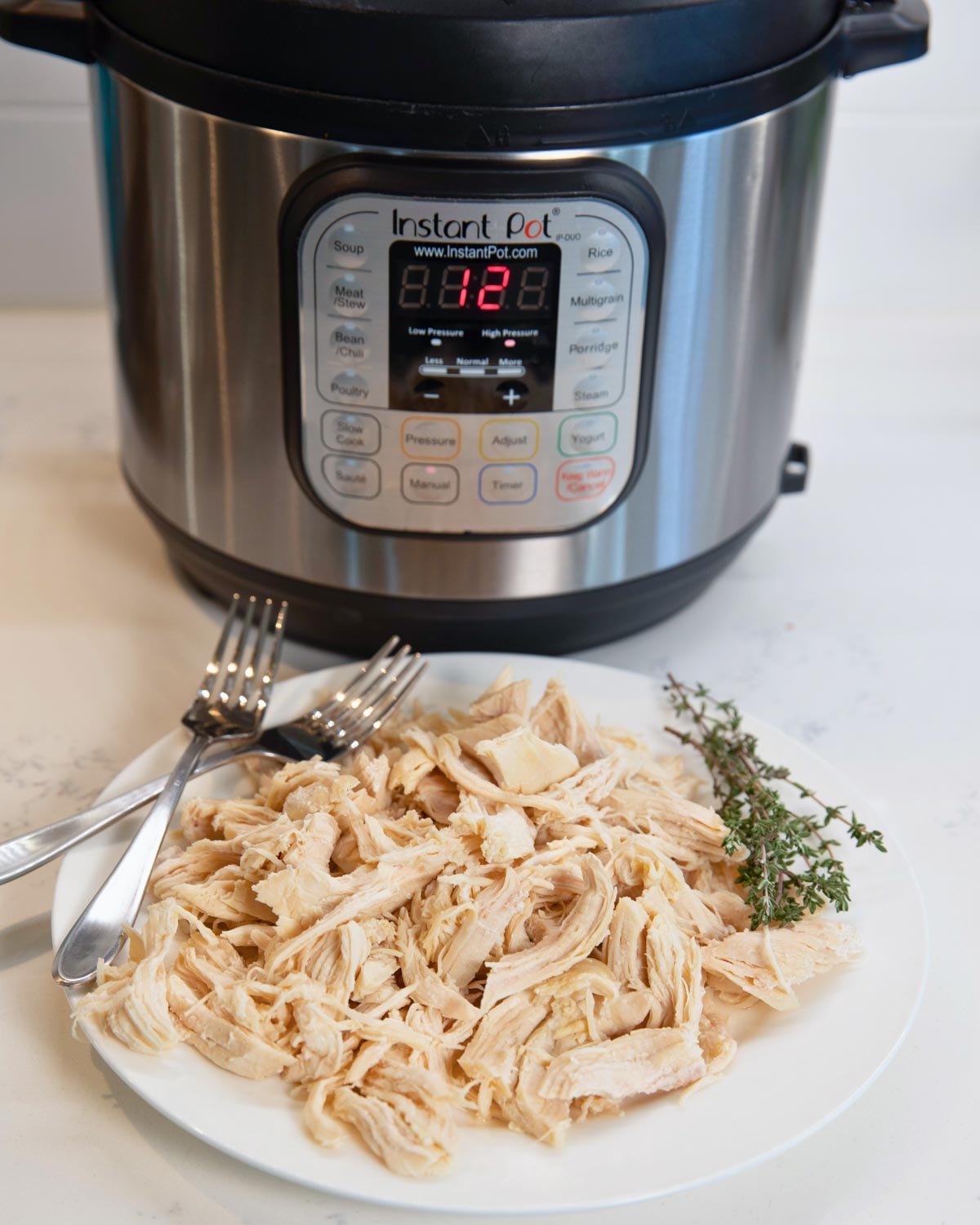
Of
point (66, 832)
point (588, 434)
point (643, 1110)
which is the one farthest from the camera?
point (588, 434)

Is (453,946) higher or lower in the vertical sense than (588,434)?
lower

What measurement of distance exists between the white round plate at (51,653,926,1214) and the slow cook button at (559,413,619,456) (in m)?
0.30

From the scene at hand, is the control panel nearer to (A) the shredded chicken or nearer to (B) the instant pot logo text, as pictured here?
(B) the instant pot logo text

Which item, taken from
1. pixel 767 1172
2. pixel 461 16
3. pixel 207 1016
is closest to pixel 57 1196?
pixel 207 1016

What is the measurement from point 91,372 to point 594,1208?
1020mm

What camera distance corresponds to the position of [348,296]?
763 millimetres

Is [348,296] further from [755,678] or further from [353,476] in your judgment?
[755,678]

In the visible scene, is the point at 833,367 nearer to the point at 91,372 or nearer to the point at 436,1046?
the point at 91,372

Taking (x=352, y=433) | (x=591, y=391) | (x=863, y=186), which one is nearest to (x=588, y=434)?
(x=591, y=391)

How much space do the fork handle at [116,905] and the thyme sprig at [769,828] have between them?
30 cm

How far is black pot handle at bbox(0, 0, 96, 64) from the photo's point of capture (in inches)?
31.8

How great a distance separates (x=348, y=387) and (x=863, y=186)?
2.67 feet

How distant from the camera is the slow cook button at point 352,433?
80cm

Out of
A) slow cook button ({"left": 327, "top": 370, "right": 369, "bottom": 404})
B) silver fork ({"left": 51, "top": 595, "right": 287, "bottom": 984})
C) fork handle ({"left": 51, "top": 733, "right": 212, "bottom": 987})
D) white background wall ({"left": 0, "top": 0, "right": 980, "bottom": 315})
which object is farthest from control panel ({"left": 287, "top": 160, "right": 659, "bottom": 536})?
white background wall ({"left": 0, "top": 0, "right": 980, "bottom": 315})
